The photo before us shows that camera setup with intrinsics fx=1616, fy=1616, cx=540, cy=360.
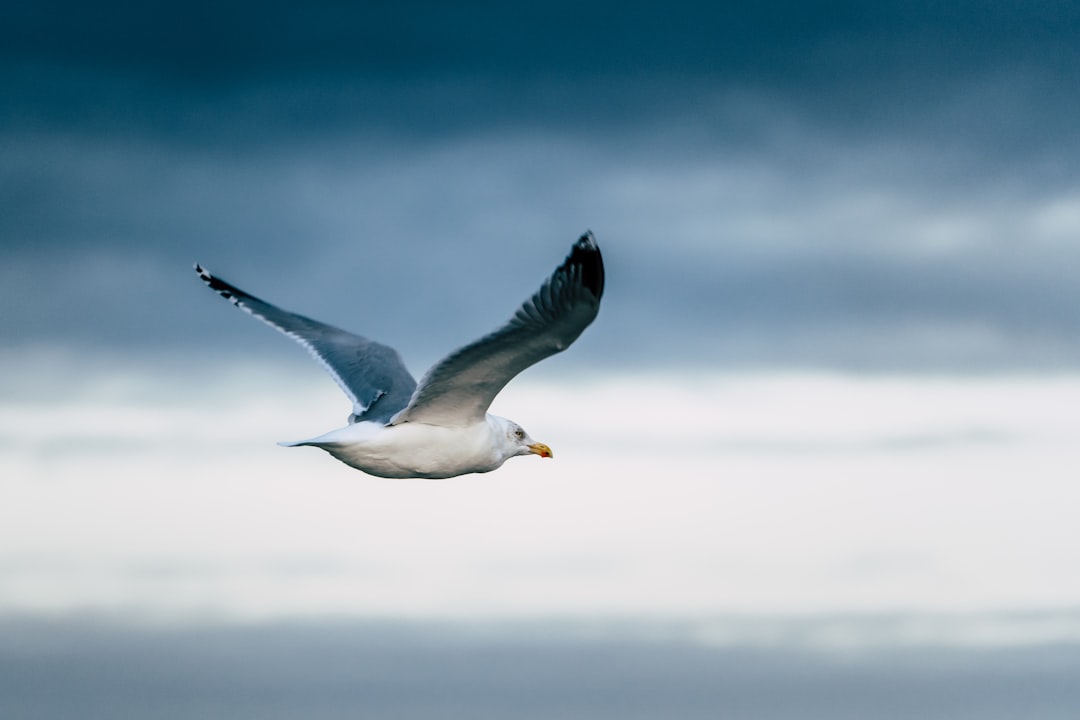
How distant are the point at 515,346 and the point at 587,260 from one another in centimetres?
148

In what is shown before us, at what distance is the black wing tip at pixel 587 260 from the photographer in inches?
555

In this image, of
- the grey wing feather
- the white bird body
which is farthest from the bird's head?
the grey wing feather

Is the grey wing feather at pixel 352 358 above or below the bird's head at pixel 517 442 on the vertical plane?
above

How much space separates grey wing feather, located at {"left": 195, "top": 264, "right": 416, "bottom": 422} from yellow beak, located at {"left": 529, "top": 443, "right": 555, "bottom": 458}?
1534 mm

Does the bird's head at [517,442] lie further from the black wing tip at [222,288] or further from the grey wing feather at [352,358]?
the black wing tip at [222,288]

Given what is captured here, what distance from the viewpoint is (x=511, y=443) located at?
58.7 ft

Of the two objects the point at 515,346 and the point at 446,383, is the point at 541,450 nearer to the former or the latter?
the point at 446,383

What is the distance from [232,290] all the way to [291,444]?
5.64 meters

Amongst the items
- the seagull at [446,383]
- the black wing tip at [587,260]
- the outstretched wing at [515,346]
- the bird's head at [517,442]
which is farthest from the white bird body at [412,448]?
the black wing tip at [587,260]

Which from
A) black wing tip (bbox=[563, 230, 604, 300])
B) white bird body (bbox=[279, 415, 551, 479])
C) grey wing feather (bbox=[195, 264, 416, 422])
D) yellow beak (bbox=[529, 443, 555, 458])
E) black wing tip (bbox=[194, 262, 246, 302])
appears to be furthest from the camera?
black wing tip (bbox=[194, 262, 246, 302])

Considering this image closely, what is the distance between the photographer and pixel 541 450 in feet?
59.8

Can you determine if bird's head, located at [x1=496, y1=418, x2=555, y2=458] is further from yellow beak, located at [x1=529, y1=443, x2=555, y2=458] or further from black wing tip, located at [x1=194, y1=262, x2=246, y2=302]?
black wing tip, located at [x1=194, y1=262, x2=246, y2=302]

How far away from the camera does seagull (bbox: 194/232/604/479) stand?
47.3 feet

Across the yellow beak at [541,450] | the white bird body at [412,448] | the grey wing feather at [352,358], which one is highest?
the grey wing feather at [352,358]
